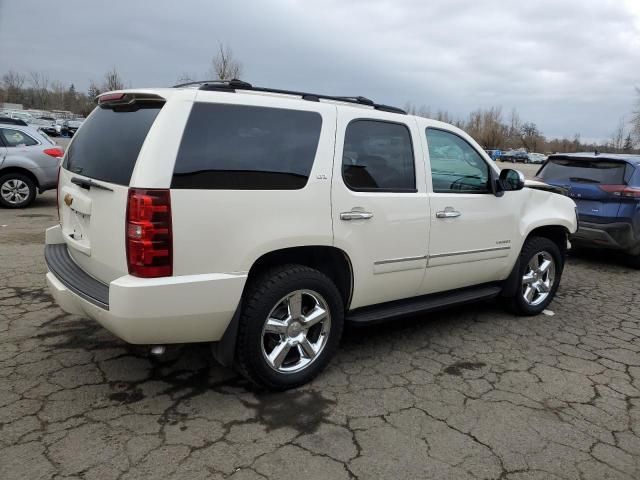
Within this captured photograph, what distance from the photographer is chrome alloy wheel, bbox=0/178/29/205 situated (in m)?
9.90

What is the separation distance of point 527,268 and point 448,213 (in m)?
1.50

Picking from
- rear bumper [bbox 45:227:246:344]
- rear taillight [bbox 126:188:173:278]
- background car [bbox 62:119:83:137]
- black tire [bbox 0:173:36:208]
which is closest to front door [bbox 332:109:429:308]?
rear bumper [bbox 45:227:246:344]

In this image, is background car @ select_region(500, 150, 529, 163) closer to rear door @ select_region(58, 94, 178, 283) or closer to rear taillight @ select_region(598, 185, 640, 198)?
rear taillight @ select_region(598, 185, 640, 198)

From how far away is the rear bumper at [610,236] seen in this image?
6.98m

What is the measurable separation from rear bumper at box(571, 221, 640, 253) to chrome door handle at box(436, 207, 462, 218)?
4132mm

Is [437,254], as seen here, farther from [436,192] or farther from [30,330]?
[30,330]

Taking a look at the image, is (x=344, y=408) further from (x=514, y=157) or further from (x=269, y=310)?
(x=514, y=157)

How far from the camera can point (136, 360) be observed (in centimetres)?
365

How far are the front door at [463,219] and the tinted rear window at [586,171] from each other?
3476mm

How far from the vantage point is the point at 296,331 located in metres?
3.32

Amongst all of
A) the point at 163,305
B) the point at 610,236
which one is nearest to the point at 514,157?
the point at 610,236

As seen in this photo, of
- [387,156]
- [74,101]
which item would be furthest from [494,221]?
[74,101]

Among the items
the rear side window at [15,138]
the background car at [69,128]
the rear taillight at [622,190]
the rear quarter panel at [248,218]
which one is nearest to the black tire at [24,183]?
the rear side window at [15,138]

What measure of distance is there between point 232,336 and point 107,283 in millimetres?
801
